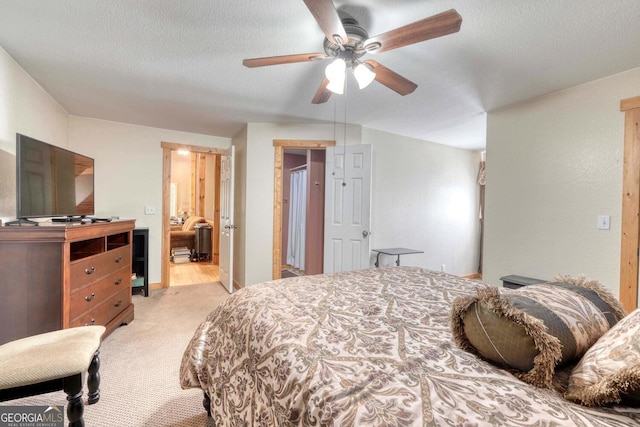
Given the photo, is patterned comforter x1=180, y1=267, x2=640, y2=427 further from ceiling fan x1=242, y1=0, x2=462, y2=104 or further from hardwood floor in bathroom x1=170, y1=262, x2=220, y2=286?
hardwood floor in bathroom x1=170, y1=262, x2=220, y2=286

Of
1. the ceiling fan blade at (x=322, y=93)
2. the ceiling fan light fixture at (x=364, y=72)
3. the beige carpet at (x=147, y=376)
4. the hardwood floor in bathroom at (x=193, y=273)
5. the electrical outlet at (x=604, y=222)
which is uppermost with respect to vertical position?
the ceiling fan blade at (x=322, y=93)

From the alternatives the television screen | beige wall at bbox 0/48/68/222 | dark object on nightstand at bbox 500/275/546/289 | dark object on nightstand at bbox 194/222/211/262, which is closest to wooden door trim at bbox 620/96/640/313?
dark object on nightstand at bbox 500/275/546/289

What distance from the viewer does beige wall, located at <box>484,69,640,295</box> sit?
2342mm

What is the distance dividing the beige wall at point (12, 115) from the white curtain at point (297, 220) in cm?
352

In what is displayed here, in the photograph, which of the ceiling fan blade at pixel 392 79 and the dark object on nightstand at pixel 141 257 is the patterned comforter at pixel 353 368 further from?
the dark object on nightstand at pixel 141 257

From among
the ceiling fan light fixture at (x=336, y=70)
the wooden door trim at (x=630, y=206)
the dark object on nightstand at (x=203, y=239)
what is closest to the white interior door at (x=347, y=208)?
the ceiling fan light fixture at (x=336, y=70)

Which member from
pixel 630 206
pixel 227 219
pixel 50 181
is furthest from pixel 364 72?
pixel 227 219

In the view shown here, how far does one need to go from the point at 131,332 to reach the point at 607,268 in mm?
4203

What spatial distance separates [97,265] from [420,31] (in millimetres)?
2807

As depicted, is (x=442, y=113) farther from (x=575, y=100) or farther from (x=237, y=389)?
(x=237, y=389)

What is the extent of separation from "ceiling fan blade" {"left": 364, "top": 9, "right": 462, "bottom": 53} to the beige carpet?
7.53 ft

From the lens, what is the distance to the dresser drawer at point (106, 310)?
7.01ft

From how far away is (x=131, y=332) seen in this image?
8.89 ft

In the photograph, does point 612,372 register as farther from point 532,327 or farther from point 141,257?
point 141,257
